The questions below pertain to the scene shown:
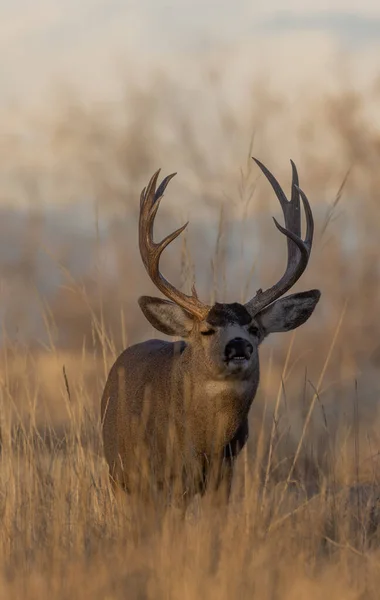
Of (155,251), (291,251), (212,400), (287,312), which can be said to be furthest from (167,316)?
(291,251)

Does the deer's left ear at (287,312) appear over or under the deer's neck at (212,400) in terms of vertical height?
over

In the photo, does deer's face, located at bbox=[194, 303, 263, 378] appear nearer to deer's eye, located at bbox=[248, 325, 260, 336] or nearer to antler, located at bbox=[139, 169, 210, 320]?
deer's eye, located at bbox=[248, 325, 260, 336]

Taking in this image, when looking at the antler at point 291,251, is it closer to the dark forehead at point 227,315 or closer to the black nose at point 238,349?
the dark forehead at point 227,315

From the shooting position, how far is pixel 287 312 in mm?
7461

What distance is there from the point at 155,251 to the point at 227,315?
0.65 meters

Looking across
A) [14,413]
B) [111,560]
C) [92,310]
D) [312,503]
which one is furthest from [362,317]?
[111,560]

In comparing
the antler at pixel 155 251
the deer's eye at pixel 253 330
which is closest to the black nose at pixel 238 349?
the deer's eye at pixel 253 330

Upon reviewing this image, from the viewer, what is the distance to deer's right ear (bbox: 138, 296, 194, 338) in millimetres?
7188

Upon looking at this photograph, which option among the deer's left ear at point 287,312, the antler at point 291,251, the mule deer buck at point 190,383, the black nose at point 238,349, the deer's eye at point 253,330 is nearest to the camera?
the black nose at point 238,349

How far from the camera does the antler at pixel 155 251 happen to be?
712 cm

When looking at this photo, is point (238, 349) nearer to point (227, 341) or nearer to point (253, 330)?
point (227, 341)

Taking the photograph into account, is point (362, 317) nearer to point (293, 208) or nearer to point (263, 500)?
point (293, 208)

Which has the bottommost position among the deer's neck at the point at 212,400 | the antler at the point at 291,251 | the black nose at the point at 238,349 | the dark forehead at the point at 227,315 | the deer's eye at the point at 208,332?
the deer's neck at the point at 212,400

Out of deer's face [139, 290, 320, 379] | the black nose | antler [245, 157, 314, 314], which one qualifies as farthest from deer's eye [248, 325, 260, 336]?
the black nose
